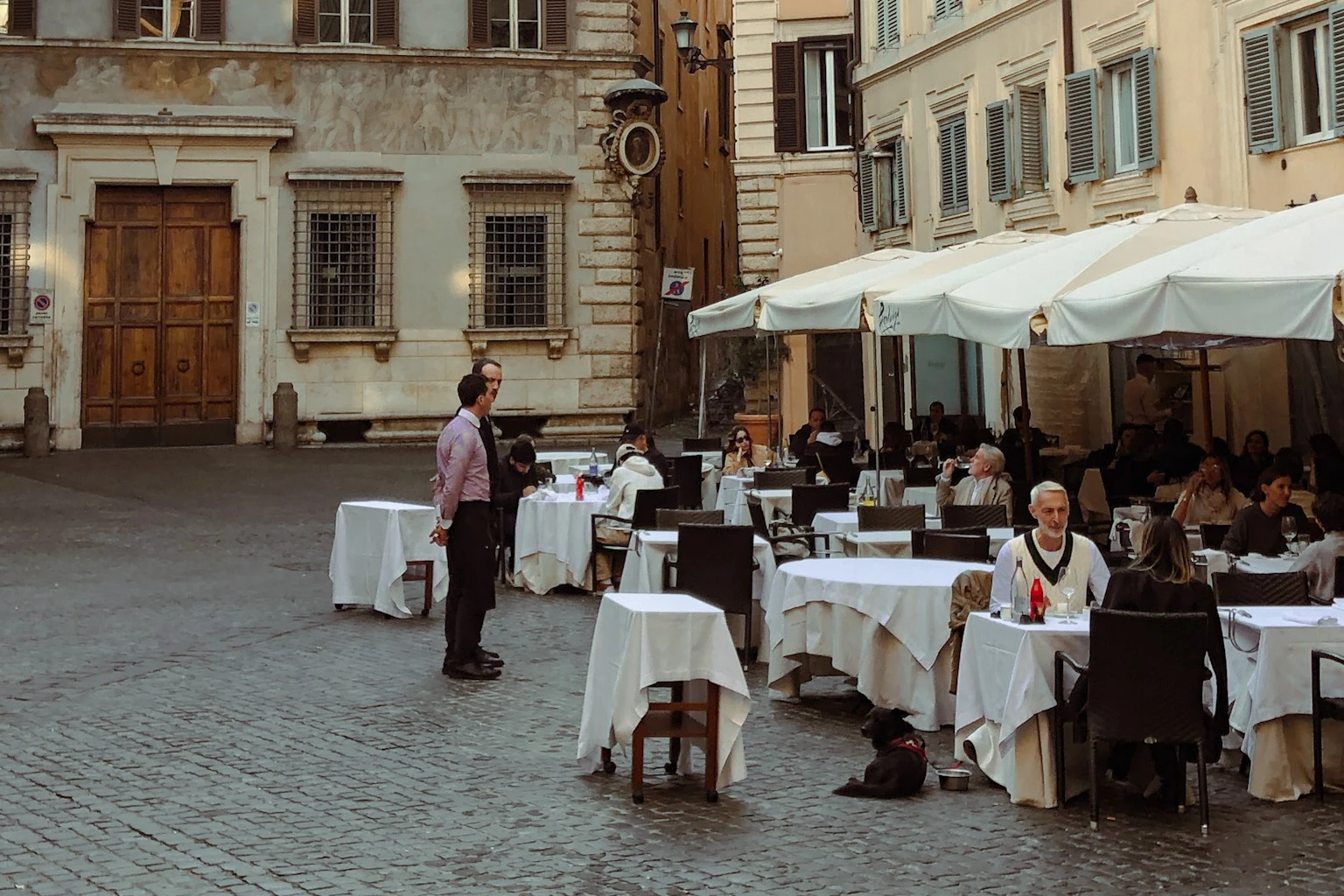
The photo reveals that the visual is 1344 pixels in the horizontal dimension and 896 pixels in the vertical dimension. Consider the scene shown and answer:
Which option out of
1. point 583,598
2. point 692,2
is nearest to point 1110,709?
point 583,598

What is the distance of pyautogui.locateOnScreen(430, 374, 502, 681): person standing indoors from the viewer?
8820mm

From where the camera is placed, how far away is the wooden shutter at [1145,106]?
56.2 ft

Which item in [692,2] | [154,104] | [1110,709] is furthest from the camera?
[692,2]

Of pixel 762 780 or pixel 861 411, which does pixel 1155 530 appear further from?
pixel 861 411

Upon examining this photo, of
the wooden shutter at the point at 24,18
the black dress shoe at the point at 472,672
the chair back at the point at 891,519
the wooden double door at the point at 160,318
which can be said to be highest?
the wooden shutter at the point at 24,18

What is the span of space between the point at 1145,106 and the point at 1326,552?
35.8ft

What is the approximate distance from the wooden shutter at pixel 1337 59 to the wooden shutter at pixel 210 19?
702 inches

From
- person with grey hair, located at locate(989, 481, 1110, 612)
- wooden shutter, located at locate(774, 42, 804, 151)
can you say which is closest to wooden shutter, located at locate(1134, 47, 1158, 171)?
wooden shutter, located at locate(774, 42, 804, 151)

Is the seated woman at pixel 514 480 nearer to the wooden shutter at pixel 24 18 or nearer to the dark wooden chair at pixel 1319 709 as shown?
the dark wooden chair at pixel 1319 709

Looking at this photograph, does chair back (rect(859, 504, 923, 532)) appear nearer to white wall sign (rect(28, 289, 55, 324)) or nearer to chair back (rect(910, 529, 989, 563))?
chair back (rect(910, 529, 989, 563))

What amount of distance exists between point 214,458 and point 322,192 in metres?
5.09

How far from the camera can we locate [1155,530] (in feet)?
20.4

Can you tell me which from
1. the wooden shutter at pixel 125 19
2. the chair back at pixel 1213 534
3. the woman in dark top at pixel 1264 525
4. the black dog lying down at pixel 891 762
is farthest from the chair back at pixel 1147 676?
the wooden shutter at pixel 125 19

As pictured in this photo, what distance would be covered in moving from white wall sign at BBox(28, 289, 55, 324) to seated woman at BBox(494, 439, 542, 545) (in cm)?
1438
